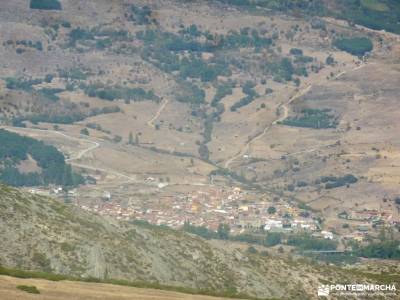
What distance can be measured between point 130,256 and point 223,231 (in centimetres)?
5875

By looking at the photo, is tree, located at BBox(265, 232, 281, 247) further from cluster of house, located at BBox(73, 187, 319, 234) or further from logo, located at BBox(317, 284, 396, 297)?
logo, located at BBox(317, 284, 396, 297)

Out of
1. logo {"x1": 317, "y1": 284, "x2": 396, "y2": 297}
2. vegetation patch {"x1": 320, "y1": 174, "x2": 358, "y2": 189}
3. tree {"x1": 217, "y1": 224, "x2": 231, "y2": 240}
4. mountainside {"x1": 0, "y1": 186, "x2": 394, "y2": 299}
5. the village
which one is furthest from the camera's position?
vegetation patch {"x1": 320, "y1": 174, "x2": 358, "y2": 189}

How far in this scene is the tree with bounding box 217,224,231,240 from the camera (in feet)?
407

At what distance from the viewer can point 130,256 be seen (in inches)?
2736

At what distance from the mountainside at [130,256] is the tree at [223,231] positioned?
4671cm

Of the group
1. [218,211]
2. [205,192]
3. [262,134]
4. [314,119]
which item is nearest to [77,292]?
[218,211]

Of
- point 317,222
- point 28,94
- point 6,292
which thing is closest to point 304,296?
point 6,292

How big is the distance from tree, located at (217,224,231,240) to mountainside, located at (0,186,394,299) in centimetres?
4671

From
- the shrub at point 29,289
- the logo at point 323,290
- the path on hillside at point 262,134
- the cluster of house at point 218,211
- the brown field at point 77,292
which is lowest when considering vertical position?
the path on hillside at point 262,134

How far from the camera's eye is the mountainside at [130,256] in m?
66.1

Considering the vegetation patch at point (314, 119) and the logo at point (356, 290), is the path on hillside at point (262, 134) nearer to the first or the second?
the vegetation patch at point (314, 119)

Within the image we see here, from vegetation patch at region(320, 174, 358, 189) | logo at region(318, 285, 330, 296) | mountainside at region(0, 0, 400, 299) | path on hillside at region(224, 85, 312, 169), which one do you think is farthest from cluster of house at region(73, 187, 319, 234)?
logo at region(318, 285, 330, 296)

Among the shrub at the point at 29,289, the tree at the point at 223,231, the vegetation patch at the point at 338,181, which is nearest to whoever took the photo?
the shrub at the point at 29,289

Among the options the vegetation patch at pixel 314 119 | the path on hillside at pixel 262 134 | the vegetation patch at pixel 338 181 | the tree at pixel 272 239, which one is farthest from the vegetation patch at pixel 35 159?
the vegetation patch at pixel 314 119
